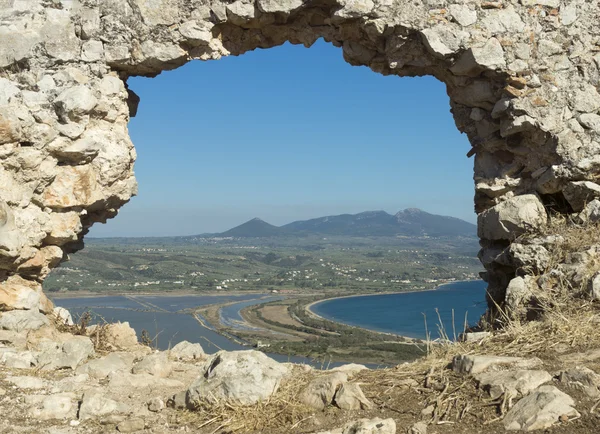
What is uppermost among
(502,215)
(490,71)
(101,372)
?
(490,71)

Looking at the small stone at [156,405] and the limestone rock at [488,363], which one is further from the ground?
the limestone rock at [488,363]

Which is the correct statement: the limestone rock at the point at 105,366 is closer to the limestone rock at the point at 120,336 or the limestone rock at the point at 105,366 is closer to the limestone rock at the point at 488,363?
the limestone rock at the point at 120,336

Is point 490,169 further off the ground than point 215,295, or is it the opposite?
point 490,169

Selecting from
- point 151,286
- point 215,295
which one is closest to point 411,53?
point 215,295

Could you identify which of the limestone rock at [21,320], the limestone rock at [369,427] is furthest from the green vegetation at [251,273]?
the limestone rock at [369,427]

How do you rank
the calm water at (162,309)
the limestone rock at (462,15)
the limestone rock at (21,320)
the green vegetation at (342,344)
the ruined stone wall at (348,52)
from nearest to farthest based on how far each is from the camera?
the limestone rock at (21,320) < the ruined stone wall at (348,52) < the limestone rock at (462,15) < the green vegetation at (342,344) < the calm water at (162,309)

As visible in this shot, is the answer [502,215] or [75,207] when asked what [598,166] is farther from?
[75,207]
